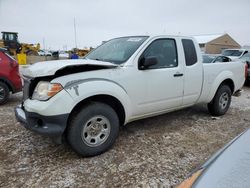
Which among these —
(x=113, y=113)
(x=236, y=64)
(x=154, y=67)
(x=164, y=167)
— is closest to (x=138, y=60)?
(x=154, y=67)

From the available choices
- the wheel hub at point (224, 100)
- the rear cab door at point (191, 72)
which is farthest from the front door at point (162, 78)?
the wheel hub at point (224, 100)

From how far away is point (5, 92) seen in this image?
19.2ft

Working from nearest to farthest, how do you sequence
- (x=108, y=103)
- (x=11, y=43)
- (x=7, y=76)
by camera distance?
(x=108, y=103), (x=7, y=76), (x=11, y=43)

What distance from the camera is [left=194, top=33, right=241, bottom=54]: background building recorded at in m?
43.4

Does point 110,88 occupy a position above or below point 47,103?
above

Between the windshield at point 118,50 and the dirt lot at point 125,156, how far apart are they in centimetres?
140

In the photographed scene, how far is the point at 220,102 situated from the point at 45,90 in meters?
4.02

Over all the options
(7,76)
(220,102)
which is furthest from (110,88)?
(7,76)

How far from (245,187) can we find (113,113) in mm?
2253

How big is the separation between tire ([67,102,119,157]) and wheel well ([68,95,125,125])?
0.07 metres

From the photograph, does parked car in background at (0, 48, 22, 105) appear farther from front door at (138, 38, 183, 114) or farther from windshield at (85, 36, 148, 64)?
front door at (138, 38, 183, 114)

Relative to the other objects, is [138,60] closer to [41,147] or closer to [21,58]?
[41,147]

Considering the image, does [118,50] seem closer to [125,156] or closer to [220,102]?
[125,156]

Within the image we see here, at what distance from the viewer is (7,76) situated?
5.79 m
